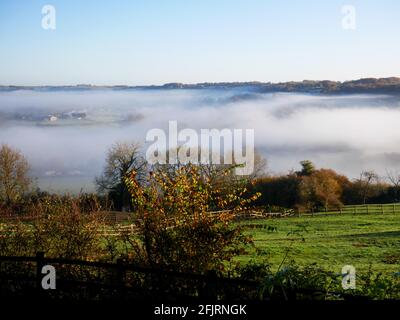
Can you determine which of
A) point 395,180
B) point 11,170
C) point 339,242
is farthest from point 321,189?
point 11,170

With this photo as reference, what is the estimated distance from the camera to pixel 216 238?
11617 mm

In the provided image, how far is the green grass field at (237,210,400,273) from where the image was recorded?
93.2 ft

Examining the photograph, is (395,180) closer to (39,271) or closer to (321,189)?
(321,189)

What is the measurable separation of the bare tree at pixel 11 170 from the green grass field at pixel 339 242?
746 inches

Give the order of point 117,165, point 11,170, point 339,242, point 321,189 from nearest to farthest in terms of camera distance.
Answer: point 339,242
point 117,165
point 11,170
point 321,189

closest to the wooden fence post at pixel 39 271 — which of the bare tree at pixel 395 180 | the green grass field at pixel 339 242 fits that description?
the green grass field at pixel 339 242

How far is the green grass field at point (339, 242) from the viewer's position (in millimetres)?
28398

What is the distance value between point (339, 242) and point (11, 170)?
3061 cm

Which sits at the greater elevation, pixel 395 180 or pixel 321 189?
pixel 321 189

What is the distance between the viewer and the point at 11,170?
52.2 meters

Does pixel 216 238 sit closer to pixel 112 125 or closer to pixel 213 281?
pixel 213 281

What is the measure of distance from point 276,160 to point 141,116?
60.2 ft

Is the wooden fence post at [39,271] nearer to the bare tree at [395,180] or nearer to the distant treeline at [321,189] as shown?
the distant treeline at [321,189]
